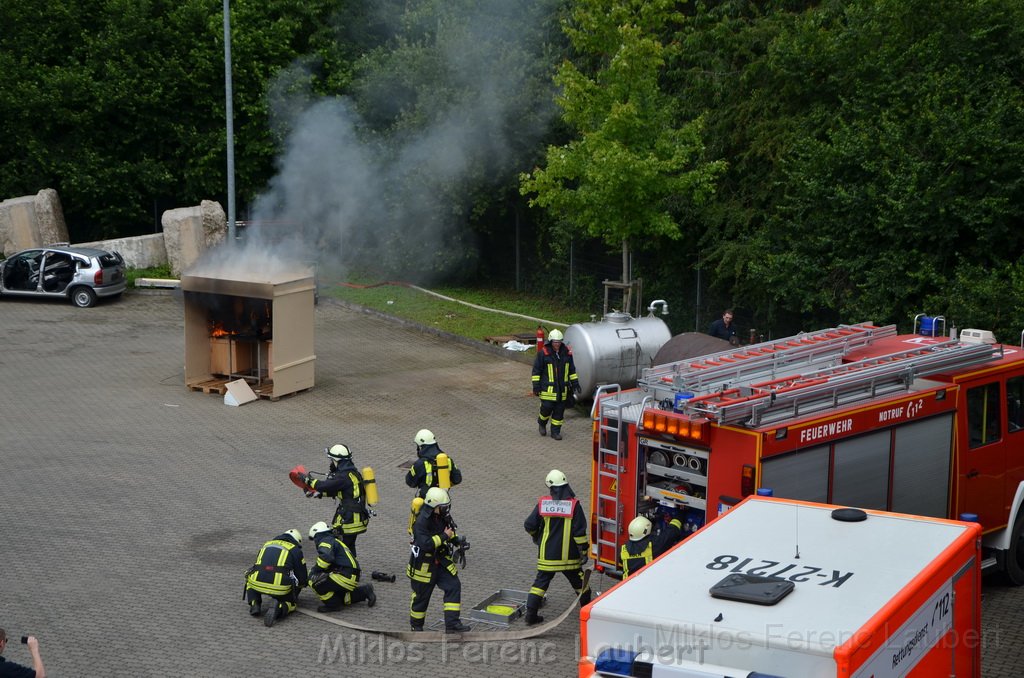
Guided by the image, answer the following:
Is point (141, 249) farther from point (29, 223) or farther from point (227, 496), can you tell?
point (227, 496)

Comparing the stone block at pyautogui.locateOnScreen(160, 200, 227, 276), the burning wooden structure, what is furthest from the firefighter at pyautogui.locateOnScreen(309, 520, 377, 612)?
the stone block at pyautogui.locateOnScreen(160, 200, 227, 276)

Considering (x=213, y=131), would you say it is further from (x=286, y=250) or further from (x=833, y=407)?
(x=833, y=407)

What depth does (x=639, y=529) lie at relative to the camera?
8547 millimetres

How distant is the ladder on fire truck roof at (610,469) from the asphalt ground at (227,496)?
0.86 m

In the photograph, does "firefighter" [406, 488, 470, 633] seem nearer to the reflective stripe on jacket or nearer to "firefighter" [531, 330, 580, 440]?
the reflective stripe on jacket

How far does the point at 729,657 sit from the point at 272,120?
1000 inches

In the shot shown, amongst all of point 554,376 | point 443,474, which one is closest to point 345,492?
point 443,474

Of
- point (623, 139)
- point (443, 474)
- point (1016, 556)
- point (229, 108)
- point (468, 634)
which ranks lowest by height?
point (468, 634)

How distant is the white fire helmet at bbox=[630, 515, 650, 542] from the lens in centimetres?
855

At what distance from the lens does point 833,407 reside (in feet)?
30.0

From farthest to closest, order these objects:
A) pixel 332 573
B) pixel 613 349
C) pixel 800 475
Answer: pixel 613 349, pixel 332 573, pixel 800 475

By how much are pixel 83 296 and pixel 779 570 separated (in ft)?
69.2

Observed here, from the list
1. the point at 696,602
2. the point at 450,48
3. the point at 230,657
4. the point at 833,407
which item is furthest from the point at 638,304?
the point at 696,602

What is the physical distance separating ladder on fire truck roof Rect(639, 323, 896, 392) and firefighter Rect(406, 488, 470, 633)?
2.01m
